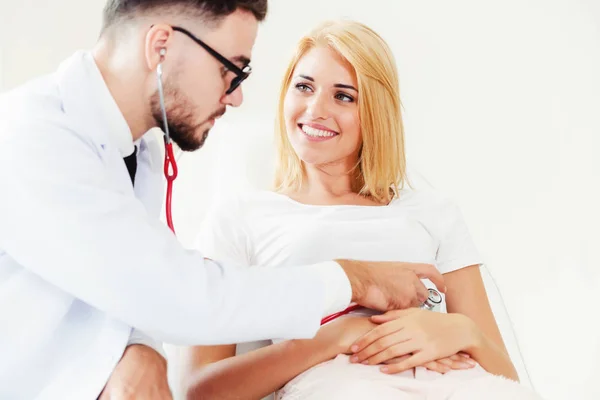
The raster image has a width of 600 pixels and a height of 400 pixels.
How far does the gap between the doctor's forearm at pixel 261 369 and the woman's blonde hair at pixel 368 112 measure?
0.52 meters

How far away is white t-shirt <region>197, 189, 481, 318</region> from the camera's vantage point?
1.63 meters

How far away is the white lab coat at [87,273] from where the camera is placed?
3.41 feet

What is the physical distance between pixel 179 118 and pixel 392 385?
0.59 metres

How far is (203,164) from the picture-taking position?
82.7 inches

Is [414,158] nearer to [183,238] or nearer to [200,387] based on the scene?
[183,238]

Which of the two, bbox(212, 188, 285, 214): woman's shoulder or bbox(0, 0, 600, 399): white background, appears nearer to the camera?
bbox(212, 188, 285, 214): woman's shoulder

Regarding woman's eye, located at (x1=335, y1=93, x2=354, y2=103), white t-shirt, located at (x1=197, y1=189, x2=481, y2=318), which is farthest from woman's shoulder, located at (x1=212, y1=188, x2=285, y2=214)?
woman's eye, located at (x1=335, y1=93, x2=354, y2=103)

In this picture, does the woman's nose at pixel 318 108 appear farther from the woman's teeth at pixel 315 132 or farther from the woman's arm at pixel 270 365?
the woman's arm at pixel 270 365

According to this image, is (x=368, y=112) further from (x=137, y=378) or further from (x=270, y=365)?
(x=137, y=378)

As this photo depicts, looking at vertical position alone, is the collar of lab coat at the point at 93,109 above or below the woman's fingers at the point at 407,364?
above

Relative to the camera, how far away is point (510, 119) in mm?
2426

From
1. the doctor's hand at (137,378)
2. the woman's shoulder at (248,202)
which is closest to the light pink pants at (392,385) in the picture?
the doctor's hand at (137,378)

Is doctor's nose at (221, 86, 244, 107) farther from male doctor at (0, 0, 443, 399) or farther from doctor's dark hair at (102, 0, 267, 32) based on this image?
doctor's dark hair at (102, 0, 267, 32)

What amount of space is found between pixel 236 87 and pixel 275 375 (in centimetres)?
53
